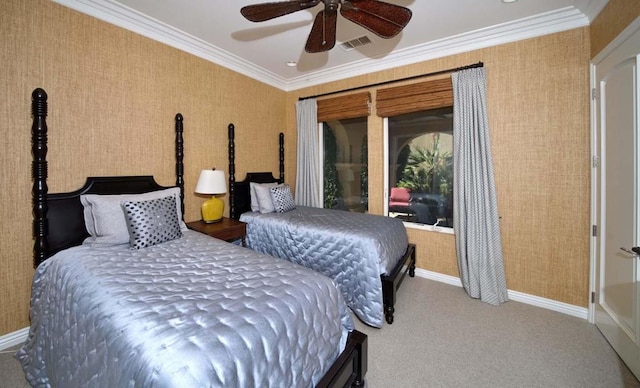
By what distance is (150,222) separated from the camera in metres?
2.04

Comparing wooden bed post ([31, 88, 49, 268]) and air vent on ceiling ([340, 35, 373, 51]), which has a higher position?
air vent on ceiling ([340, 35, 373, 51])

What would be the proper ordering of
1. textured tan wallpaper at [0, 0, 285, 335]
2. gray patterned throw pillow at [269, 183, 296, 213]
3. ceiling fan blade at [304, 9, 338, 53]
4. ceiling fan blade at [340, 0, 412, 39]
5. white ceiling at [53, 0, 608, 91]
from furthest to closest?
gray patterned throw pillow at [269, 183, 296, 213]
white ceiling at [53, 0, 608, 91]
textured tan wallpaper at [0, 0, 285, 335]
ceiling fan blade at [304, 9, 338, 53]
ceiling fan blade at [340, 0, 412, 39]

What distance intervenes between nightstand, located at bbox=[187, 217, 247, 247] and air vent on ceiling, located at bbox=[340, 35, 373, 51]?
238 centimetres

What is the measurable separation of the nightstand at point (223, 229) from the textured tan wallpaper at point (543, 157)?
2.82 meters

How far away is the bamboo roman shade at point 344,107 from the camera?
3.55 m

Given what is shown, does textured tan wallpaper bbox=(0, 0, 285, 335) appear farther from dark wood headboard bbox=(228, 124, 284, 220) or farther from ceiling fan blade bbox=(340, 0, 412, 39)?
ceiling fan blade bbox=(340, 0, 412, 39)

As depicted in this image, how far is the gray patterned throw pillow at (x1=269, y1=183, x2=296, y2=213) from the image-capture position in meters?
3.33

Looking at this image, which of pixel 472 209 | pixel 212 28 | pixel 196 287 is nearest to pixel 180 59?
pixel 212 28

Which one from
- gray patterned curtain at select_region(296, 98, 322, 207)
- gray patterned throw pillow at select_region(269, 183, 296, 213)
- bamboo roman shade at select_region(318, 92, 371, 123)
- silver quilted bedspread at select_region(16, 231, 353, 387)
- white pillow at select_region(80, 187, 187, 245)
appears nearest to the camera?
silver quilted bedspread at select_region(16, 231, 353, 387)

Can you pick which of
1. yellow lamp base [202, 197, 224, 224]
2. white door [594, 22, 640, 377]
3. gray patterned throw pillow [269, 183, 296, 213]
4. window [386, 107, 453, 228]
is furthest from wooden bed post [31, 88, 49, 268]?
white door [594, 22, 640, 377]

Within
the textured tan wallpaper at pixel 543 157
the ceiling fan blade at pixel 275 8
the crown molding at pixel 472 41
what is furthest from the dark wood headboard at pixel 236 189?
the textured tan wallpaper at pixel 543 157

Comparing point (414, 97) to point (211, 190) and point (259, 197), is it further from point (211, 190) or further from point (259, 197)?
point (211, 190)

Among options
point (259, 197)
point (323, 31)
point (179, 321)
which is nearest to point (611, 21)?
point (323, 31)

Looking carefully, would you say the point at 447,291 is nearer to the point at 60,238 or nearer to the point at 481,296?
the point at 481,296
